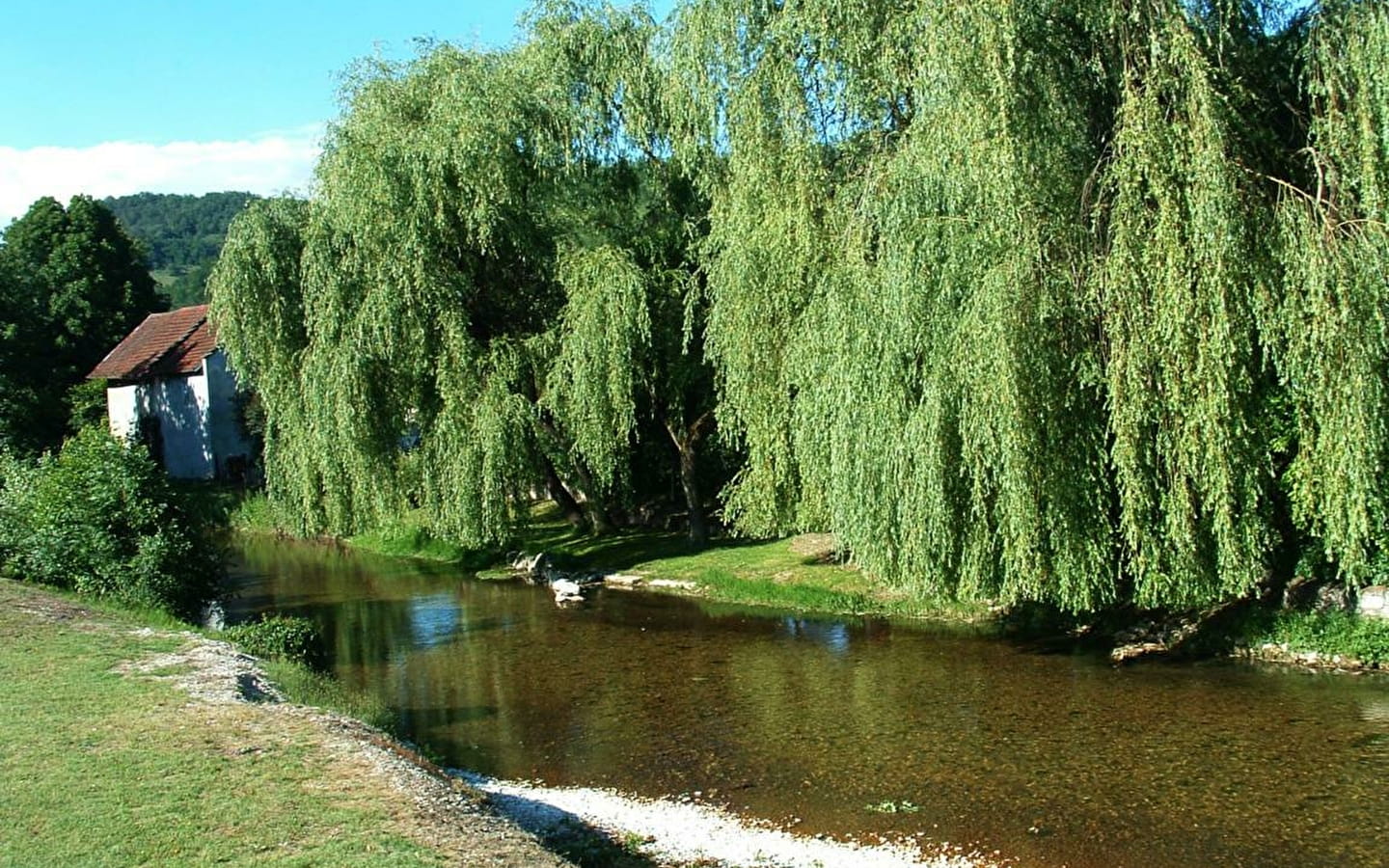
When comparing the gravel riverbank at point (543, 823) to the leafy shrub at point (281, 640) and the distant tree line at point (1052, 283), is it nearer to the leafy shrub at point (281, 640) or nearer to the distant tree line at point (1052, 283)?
the leafy shrub at point (281, 640)

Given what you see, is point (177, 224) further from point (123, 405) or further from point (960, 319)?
point (960, 319)

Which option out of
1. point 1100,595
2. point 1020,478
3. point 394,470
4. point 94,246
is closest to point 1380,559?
point 1100,595

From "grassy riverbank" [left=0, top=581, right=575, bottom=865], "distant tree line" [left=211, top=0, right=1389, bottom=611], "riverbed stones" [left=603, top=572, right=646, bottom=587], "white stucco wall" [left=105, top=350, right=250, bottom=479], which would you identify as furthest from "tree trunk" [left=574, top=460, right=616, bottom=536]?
"white stucco wall" [left=105, top=350, right=250, bottom=479]

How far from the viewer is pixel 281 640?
17344 mm

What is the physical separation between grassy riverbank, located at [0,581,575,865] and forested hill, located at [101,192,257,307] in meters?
113

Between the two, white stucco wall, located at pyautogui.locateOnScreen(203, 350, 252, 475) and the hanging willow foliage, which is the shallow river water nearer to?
the hanging willow foliage

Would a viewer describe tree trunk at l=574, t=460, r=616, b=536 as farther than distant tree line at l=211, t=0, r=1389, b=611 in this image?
Yes

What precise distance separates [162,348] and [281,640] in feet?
112

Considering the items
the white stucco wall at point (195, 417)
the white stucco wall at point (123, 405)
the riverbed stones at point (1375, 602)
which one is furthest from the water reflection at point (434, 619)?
the white stucco wall at point (123, 405)

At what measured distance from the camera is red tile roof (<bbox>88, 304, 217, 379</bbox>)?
4556 centimetres

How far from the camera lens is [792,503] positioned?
20469 mm

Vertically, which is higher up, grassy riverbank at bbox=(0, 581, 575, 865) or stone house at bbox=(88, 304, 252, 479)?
stone house at bbox=(88, 304, 252, 479)

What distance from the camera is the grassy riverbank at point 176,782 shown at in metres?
7.91

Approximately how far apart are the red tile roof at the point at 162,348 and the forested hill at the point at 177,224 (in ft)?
234
